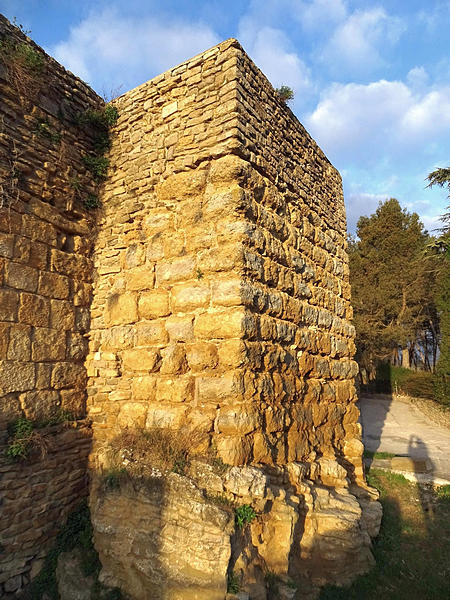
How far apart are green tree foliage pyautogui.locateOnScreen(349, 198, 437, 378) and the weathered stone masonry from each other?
720 inches

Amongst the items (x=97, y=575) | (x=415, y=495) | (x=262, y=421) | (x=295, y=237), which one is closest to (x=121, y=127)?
(x=295, y=237)

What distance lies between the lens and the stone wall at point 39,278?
12.9 ft

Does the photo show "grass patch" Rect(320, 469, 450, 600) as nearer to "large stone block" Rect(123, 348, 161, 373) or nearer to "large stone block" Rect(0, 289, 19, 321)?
"large stone block" Rect(123, 348, 161, 373)

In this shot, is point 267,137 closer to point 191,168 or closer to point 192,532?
point 191,168

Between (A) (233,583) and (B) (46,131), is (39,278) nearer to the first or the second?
(B) (46,131)

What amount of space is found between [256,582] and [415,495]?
3827mm

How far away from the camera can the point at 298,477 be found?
4.00m

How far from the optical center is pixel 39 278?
4375mm

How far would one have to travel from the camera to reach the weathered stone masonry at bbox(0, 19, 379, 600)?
340cm

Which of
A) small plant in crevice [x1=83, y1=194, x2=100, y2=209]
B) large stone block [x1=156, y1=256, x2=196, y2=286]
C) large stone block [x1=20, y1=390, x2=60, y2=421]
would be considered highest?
small plant in crevice [x1=83, y1=194, x2=100, y2=209]

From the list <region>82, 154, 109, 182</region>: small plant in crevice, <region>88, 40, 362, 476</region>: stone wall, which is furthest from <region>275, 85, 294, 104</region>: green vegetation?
<region>82, 154, 109, 182</region>: small plant in crevice

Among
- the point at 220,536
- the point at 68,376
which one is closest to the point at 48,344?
the point at 68,376

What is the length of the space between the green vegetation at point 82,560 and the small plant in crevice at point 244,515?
1.30 meters

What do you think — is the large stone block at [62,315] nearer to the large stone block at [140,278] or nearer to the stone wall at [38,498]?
the large stone block at [140,278]
